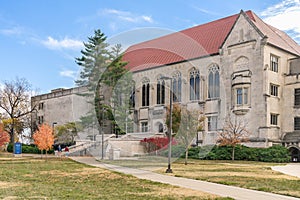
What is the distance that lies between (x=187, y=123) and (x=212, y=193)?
16833 mm

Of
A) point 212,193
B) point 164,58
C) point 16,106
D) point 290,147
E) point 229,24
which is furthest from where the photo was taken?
point 16,106

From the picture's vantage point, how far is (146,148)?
47.0 m

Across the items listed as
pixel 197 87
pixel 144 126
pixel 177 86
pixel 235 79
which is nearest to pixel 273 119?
pixel 235 79

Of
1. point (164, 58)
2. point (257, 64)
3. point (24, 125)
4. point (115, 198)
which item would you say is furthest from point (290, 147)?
point (24, 125)

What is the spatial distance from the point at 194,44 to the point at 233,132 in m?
17.1

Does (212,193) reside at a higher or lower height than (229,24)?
lower

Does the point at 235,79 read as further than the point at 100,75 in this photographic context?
No

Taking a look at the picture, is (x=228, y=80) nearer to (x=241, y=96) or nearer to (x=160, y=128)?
(x=241, y=96)

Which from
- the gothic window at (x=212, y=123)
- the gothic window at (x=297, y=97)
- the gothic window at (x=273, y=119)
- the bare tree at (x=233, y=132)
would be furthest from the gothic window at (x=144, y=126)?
the gothic window at (x=297, y=97)

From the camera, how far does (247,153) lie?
3925 cm

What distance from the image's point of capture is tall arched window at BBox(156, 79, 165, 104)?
179 ft

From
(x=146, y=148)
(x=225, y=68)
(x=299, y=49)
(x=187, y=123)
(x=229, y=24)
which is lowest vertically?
(x=146, y=148)

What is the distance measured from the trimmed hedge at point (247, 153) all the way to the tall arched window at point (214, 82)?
8.42 meters

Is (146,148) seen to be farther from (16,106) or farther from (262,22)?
(16,106)
